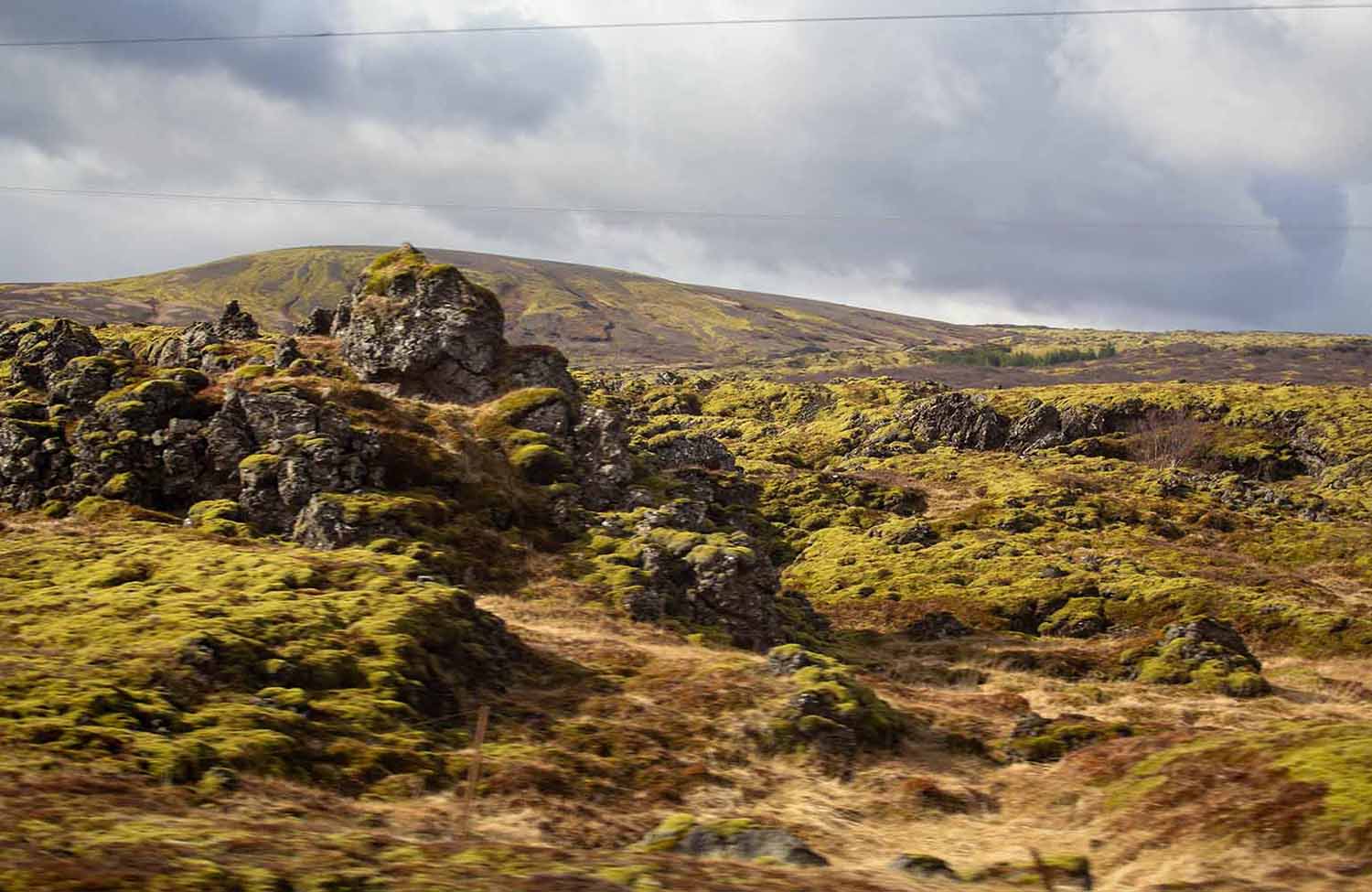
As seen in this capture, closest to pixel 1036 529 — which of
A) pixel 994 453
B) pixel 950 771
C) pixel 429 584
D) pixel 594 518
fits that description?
pixel 994 453

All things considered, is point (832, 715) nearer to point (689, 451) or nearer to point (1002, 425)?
point (689, 451)

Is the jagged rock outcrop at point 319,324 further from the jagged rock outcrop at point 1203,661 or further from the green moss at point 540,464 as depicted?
the jagged rock outcrop at point 1203,661

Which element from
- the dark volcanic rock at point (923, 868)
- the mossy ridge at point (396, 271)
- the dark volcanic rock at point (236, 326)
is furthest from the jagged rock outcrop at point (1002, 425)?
the dark volcanic rock at point (923, 868)

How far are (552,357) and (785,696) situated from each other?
41.0 m

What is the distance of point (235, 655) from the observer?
87.6ft

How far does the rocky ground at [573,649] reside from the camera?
17.0m

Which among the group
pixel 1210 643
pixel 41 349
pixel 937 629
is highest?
pixel 41 349

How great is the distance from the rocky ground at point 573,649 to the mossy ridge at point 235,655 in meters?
0.15

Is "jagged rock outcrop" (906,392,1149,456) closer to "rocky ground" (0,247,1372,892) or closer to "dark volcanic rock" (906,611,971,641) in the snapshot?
"rocky ground" (0,247,1372,892)

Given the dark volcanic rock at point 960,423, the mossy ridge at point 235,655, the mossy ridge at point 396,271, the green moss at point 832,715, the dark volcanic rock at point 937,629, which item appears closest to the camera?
the mossy ridge at point 235,655

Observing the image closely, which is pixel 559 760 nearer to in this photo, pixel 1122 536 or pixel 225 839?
pixel 225 839

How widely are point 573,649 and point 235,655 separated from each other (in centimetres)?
1417

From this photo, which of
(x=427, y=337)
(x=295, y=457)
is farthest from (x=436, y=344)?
(x=295, y=457)

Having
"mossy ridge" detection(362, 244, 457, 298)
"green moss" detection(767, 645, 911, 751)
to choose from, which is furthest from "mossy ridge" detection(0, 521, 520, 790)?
"mossy ridge" detection(362, 244, 457, 298)
